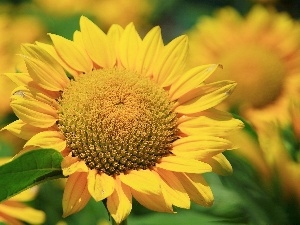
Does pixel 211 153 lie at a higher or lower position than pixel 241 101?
lower

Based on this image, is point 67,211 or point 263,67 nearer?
point 67,211

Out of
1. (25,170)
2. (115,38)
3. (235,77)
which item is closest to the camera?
(25,170)

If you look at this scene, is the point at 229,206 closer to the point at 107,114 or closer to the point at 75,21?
the point at 107,114

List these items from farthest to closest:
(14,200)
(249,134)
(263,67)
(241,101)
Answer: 1. (263,67)
2. (241,101)
3. (14,200)
4. (249,134)

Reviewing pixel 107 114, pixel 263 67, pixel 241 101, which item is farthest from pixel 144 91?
pixel 263 67

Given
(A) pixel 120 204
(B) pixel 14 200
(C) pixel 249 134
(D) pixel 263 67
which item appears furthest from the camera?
(D) pixel 263 67

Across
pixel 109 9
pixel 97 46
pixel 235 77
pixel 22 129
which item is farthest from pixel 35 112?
pixel 109 9

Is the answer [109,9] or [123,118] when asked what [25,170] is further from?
[109,9]
